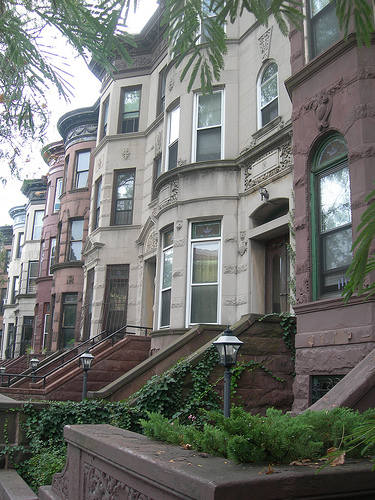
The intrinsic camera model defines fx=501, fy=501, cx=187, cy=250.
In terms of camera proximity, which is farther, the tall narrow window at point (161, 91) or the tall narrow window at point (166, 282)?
the tall narrow window at point (161, 91)

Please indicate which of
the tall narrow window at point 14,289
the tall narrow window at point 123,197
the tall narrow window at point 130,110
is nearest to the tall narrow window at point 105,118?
the tall narrow window at point 130,110

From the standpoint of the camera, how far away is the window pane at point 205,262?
12.9m

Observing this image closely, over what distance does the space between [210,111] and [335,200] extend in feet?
23.7

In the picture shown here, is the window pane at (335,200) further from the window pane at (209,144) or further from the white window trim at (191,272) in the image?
the window pane at (209,144)

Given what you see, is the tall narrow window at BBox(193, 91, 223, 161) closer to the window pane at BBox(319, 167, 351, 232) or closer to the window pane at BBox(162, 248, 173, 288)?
the window pane at BBox(162, 248, 173, 288)

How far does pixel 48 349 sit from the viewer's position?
2384 cm

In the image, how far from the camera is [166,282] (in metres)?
14.1

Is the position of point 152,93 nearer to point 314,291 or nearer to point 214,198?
point 214,198

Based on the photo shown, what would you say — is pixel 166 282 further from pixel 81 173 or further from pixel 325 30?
pixel 81 173

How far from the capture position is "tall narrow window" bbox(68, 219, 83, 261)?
2395 centimetres

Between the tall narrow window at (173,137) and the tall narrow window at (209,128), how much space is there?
0.92 meters

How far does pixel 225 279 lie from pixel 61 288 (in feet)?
41.9

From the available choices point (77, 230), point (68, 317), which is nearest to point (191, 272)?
point (68, 317)

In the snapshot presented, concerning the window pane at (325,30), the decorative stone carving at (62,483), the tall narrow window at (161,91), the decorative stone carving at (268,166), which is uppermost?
the tall narrow window at (161,91)
